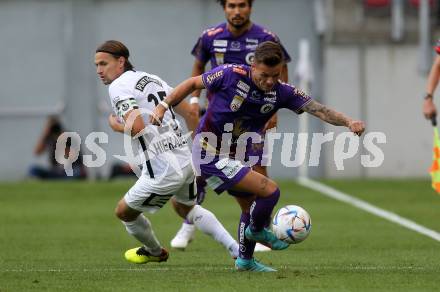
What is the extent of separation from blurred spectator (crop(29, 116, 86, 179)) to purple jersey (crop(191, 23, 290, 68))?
13683 mm

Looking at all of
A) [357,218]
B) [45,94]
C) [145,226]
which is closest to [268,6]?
[45,94]

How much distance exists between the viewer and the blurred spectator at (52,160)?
82.1 feet

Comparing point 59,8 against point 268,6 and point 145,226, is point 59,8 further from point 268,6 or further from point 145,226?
point 145,226

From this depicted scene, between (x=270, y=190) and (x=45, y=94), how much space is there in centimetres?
1889

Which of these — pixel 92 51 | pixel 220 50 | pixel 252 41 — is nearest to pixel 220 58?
pixel 220 50

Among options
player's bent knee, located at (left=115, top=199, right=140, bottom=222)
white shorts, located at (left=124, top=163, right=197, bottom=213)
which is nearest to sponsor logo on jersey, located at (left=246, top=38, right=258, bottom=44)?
white shorts, located at (left=124, top=163, right=197, bottom=213)

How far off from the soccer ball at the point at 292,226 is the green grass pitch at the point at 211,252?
0.26 metres

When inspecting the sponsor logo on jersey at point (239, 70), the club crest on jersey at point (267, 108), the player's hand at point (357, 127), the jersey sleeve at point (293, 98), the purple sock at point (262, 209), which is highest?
the sponsor logo on jersey at point (239, 70)

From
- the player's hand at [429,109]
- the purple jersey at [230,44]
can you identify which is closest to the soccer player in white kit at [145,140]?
the purple jersey at [230,44]

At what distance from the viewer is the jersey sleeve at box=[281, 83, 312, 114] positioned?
891cm

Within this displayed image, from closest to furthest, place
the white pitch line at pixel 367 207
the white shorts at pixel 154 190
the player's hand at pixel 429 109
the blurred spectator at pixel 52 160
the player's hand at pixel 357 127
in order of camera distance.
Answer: the player's hand at pixel 357 127, the white shorts at pixel 154 190, the player's hand at pixel 429 109, the white pitch line at pixel 367 207, the blurred spectator at pixel 52 160

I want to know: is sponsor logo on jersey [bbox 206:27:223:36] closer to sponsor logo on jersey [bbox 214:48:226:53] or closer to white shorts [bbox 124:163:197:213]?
sponsor logo on jersey [bbox 214:48:226:53]

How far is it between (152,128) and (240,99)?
77 cm

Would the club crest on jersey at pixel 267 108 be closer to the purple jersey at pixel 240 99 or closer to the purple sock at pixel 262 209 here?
the purple jersey at pixel 240 99
